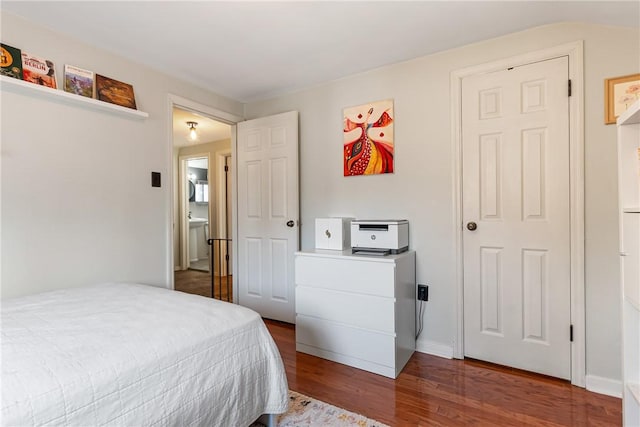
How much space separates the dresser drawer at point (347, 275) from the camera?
1.94 metres

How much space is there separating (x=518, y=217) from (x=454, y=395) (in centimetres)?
116

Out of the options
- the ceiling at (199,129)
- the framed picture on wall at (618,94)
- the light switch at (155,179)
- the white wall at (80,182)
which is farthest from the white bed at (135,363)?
the ceiling at (199,129)

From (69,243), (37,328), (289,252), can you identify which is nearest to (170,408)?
(37,328)

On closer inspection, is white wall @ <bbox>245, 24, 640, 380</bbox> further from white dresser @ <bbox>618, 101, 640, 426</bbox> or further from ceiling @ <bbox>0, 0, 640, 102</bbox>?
white dresser @ <bbox>618, 101, 640, 426</bbox>

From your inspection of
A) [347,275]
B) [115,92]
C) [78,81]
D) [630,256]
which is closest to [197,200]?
[115,92]

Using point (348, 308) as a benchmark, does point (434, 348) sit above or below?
below

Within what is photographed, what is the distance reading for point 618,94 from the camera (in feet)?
5.55

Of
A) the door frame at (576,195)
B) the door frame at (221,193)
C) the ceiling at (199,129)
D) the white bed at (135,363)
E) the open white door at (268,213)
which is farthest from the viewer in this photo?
the door frame at (221,193)

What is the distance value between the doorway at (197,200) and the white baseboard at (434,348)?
2548 mm

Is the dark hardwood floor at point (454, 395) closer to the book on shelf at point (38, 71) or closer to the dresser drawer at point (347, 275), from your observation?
the dresser drawer at point (347, 275)

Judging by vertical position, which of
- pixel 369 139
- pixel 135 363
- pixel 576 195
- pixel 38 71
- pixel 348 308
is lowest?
pixel 348 308

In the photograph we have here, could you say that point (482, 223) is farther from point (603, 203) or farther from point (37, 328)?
point (37, 328)

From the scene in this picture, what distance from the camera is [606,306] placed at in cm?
174

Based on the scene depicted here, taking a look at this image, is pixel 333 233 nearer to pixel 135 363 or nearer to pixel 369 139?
pixel 369 139
